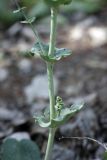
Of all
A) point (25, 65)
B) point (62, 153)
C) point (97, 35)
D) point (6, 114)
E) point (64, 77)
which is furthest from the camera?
point (97, 35)

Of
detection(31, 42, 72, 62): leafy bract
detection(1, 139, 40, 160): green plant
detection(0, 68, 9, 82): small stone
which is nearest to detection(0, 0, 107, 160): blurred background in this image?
detection(0, 68, 9, 82): small stone

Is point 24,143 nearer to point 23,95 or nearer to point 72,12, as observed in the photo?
point 23,95

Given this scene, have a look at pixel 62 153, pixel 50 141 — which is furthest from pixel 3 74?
pixel 50 141

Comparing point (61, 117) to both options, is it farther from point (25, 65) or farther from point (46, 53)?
point (25, 65)

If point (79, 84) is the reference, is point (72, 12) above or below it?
below

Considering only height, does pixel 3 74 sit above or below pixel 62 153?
below

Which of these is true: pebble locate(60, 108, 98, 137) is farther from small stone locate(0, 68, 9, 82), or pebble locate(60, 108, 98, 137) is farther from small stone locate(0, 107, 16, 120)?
small stone locate(0, 68, 9, 82)

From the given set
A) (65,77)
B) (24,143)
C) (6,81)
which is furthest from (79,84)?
(24,143)
